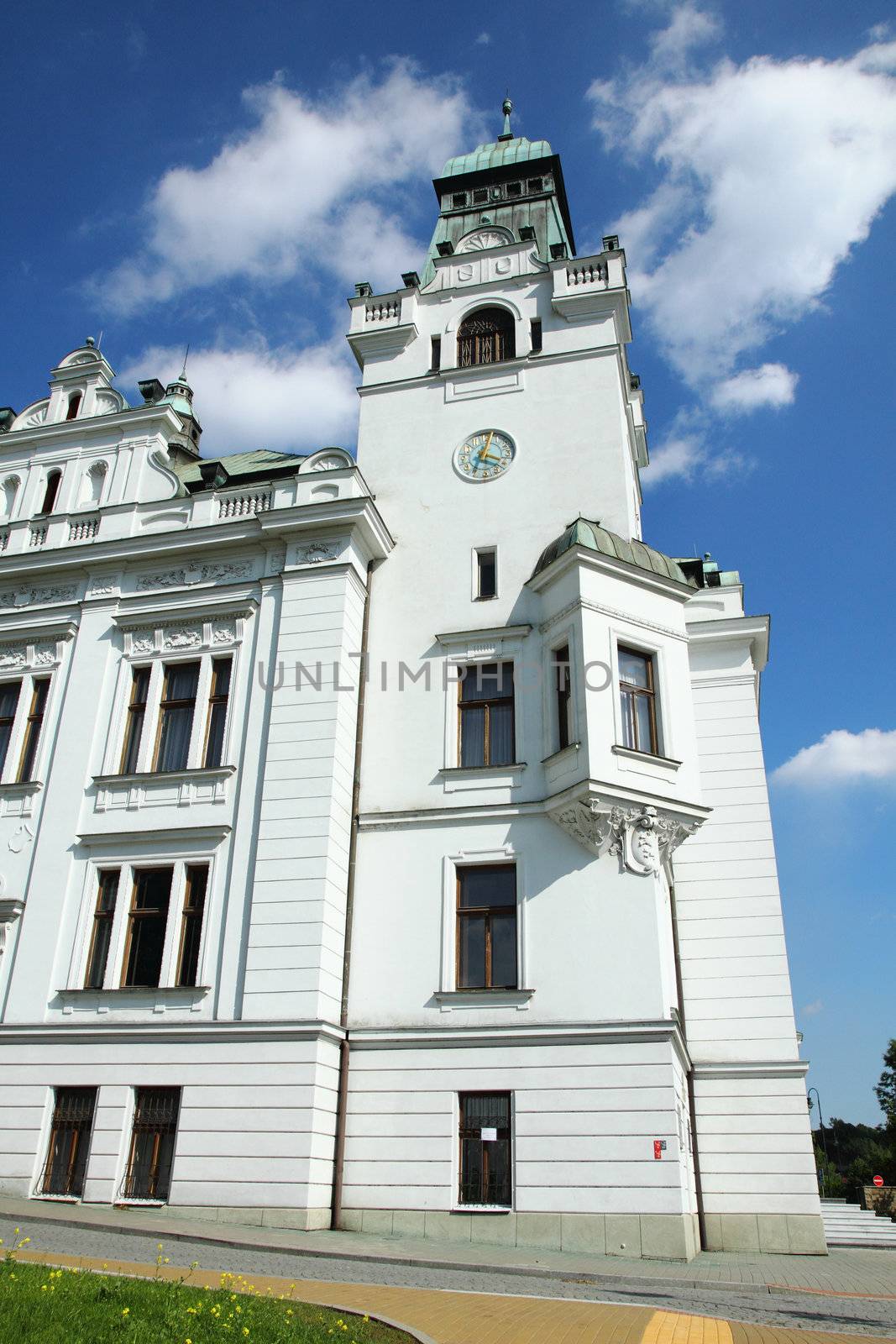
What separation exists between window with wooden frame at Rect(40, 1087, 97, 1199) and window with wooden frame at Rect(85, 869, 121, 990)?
1.94 meters

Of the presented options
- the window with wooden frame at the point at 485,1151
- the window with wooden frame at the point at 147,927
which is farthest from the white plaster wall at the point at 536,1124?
the window with wooden frame at the point at 147,927

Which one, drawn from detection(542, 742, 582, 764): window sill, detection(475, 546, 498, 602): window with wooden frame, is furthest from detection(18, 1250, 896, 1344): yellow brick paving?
detection(475, 546, 498, 602): window with wooden frame

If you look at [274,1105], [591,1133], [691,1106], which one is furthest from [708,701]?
[274,1105]

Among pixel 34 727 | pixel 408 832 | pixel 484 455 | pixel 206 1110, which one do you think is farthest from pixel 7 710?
pixel 484 455

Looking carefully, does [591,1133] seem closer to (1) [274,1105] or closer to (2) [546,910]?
(2) [546,910]

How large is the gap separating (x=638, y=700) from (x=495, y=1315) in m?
12.4

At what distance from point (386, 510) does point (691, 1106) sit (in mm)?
14248

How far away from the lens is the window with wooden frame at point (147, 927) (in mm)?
19531

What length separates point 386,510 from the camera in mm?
24516

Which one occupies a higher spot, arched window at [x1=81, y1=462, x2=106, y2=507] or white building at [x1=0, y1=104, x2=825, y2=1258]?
arched window at [x1=81, y1=462, x2=106, y2=507]

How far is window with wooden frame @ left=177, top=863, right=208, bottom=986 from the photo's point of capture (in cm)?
1931

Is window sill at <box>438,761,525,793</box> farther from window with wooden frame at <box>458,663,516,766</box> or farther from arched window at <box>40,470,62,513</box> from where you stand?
arched window at <box>40,470,62,513</box>

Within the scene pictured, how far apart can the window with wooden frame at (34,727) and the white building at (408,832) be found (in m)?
0.08

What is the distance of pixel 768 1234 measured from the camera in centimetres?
1833
